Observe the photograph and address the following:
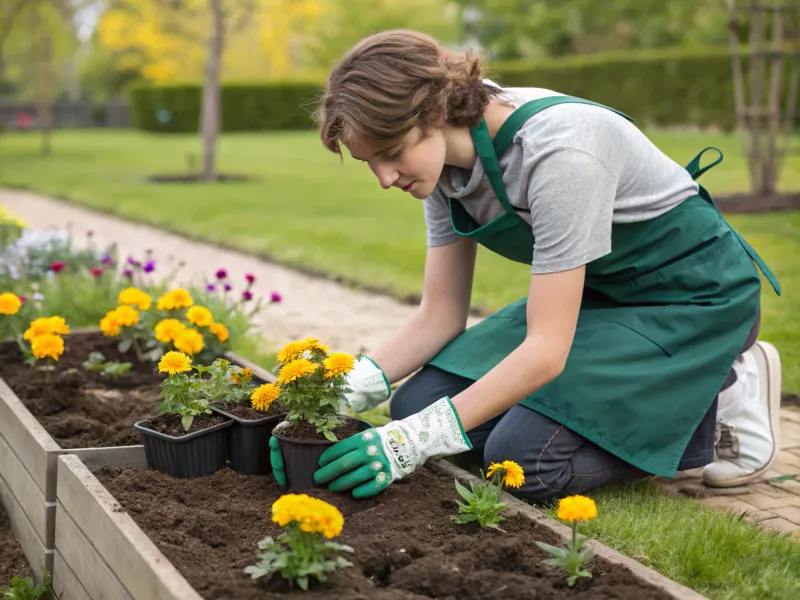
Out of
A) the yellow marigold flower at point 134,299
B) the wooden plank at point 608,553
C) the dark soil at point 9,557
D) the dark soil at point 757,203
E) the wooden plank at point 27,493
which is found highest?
the dark soil at point 757,203

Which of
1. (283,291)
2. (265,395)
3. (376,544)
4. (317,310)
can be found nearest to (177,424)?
(265,395)

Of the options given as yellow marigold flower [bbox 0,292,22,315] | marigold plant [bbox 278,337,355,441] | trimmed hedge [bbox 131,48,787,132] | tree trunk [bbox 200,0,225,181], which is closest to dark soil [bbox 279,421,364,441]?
marigold plant [bbox 278,337,355,441]

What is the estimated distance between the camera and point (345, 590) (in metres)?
1.69

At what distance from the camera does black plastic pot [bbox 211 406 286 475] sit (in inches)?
94.0

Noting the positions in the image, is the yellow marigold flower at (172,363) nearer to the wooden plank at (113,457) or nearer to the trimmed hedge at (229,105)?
the wooden plank at (113,457)

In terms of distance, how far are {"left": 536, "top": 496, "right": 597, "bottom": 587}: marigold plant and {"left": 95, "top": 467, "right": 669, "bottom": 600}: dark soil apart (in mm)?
22

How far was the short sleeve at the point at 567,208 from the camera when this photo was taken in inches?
86.9

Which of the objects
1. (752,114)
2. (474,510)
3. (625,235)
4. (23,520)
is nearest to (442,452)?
(474,510)

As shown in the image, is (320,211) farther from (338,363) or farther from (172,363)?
(338,363)

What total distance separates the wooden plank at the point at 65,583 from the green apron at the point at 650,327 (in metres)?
1.18

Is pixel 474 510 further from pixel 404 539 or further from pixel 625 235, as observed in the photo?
pixel 625 235

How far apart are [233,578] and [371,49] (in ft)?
3.89

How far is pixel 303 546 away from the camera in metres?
1.70

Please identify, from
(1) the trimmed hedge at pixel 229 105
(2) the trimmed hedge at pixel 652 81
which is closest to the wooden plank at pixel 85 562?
(2) the trimmed hedge at pixel 652 81
